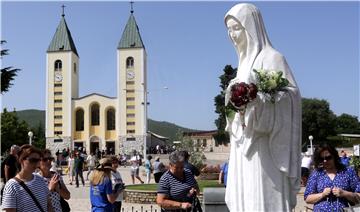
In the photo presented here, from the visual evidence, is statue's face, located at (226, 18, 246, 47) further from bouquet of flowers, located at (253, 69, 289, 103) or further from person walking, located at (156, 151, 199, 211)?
person walking, located at (156, 151, 199, 211)

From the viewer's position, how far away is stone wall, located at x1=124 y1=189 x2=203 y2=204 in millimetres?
18234

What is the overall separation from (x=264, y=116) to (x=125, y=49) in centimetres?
8452

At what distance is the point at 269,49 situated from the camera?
4652 mm

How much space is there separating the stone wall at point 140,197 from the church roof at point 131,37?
6942 cm

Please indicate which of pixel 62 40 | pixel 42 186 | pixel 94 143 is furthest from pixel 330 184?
pixel 62 40

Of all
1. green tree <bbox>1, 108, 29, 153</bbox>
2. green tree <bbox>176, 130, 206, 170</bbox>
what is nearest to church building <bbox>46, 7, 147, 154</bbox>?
green tree <bbox>1, 108, 29, 153</bbox>

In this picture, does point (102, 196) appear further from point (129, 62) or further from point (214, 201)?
point (129, 62)

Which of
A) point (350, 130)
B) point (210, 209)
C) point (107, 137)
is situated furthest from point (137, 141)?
point (210, 209)

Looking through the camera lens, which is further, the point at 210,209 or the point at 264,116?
the point at 210,209

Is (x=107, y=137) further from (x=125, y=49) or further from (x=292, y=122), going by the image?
(x=292, y=122)

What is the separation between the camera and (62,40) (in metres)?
91.4

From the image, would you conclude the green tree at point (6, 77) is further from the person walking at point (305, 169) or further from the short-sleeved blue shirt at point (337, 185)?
the short-sleeved blue shirt at point (337, 185)

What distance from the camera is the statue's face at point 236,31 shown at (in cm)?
469

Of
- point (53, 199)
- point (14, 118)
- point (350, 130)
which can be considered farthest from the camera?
point (350, 130)
